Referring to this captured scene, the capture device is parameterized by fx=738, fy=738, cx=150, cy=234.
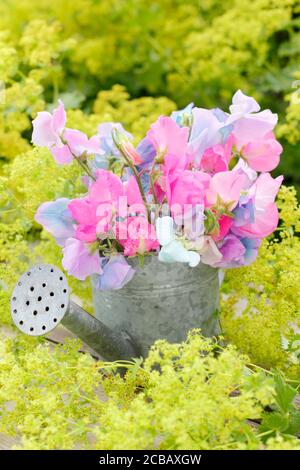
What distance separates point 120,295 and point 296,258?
9.0 inches

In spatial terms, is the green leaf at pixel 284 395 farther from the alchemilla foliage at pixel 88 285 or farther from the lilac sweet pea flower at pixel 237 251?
the lilac sweet pea flower at pixel 237 251

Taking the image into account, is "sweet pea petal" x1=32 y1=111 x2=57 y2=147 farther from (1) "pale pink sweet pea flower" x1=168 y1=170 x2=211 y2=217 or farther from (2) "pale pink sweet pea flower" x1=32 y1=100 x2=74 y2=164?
(1) "pale pink sweet pea flower" x1=168 y1=170 x2=211 y2=217

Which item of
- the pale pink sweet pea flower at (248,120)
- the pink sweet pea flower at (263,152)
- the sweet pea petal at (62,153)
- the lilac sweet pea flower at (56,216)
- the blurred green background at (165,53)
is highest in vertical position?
the pale pink sweet pea flower at (248,120)

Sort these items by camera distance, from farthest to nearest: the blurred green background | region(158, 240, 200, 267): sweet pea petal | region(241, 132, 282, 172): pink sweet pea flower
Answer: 1. the blurred green background
2. region(241, 132, 282, 172): pink sweet pea flower
3. region(158, 240, 200, 267): sweet pea petal

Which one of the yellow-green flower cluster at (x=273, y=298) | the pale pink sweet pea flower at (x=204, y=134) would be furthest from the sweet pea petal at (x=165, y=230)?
the yellow-green flower cluster at (x=273, y=298)

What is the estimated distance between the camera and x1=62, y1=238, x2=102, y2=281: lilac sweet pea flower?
2.77 ft

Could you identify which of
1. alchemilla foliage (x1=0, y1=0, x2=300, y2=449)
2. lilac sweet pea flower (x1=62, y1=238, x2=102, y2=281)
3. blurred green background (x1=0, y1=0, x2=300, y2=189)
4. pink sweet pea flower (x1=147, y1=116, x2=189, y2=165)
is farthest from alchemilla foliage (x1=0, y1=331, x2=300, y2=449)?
blurred green background (x1=0, y1=0, x2=300, y2=189)

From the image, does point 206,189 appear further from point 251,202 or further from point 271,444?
point 271,444

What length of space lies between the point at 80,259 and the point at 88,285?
246mm

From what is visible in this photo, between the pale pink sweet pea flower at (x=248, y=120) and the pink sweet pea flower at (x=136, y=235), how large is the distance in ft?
0.52

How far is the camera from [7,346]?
2.92 ft

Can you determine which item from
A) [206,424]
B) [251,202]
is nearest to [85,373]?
[206,424]

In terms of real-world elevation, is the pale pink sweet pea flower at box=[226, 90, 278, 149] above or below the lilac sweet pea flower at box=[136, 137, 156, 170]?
above

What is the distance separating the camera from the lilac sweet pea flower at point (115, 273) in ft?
2.74
